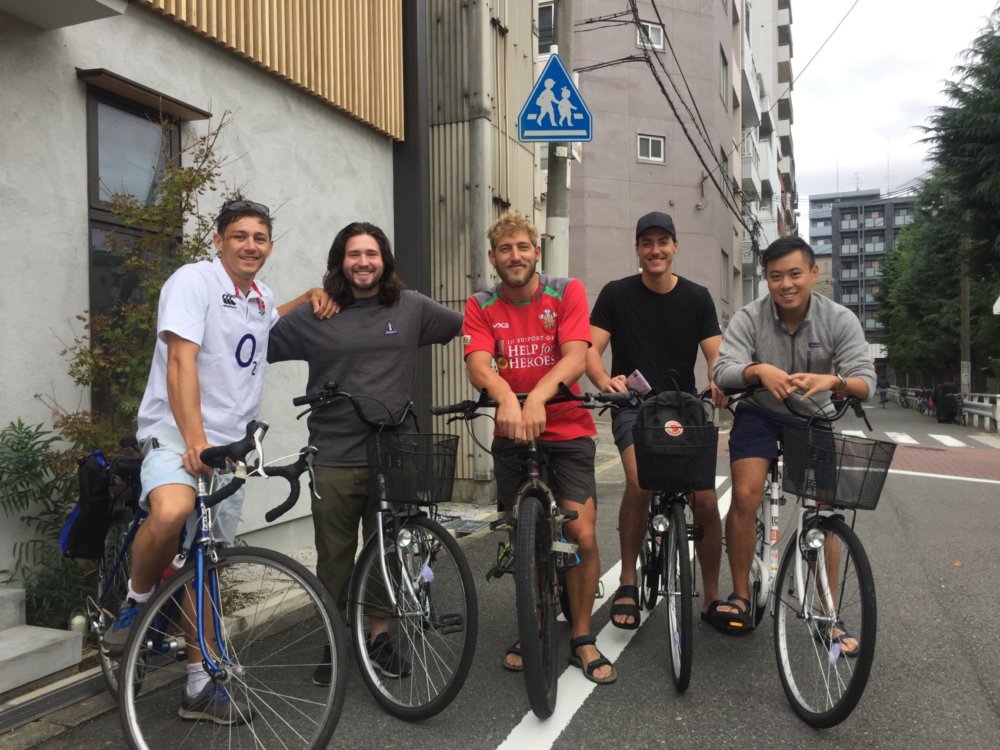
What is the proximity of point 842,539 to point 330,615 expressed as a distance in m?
1.97

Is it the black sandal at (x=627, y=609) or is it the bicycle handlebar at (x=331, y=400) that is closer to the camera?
the bicycle handlebar at (x=331, y=400)

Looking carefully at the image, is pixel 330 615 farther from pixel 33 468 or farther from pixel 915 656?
pixel 915 656

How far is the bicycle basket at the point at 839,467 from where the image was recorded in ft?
9.69

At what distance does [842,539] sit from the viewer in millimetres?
3061

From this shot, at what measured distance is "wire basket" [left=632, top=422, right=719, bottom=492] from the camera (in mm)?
3242

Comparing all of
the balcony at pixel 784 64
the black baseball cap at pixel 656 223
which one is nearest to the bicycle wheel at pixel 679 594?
the black baseball cap at pixel 656 223

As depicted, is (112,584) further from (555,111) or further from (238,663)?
(555,111)

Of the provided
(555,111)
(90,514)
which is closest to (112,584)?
(90,514)

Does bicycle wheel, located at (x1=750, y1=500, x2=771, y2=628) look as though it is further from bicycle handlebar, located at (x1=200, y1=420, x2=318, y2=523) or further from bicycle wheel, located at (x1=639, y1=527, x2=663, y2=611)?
bicycle handlebar, located at (x1=200, y1=420, x2=318, y2=523)

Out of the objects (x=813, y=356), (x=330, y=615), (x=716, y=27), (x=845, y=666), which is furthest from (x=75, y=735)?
(x=716, y=27)

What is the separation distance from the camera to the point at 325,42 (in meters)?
6.85

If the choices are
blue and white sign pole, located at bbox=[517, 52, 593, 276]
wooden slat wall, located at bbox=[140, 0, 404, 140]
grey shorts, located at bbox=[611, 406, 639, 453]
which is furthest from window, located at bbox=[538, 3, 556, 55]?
grey shorts, located at bbox=[611, 406, 639, 453]

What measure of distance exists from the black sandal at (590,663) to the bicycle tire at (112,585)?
197cm

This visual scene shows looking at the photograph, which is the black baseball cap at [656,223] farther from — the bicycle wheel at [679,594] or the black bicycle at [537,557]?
the bicycle wheel at [679,594]
